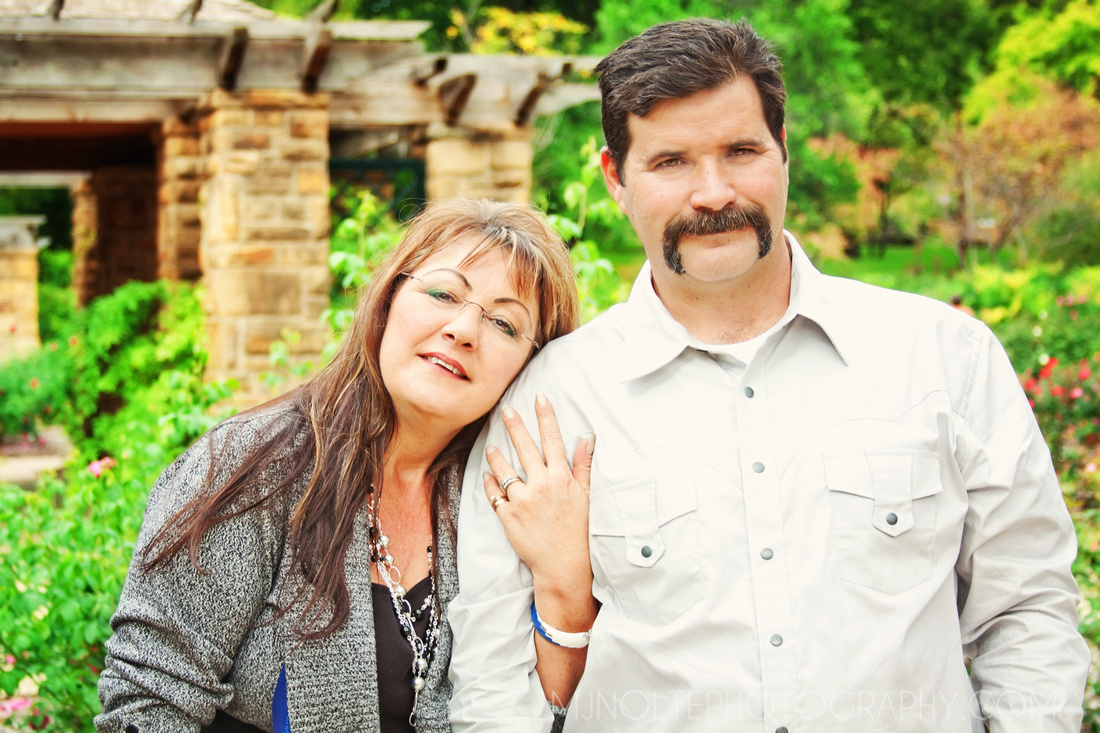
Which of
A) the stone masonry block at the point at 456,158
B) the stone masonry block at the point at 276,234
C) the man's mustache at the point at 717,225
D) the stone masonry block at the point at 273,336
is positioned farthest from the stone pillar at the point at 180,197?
the man's mustache at the point at 717,225

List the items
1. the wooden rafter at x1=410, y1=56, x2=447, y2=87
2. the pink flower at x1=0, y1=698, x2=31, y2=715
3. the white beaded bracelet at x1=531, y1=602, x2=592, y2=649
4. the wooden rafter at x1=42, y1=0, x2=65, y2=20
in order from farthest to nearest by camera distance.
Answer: the wooden rafter at x1=410, y1=56, x2=447, y2=87
the wooden rafter at x1=42, y1=0, x2=65, y2=20
the pink flower at x1=0, y1=698, x2=31, y2=715
the white beaded bracelet at x1=531, y1=602, x2=592, y2=649

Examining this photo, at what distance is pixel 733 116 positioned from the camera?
195 cm

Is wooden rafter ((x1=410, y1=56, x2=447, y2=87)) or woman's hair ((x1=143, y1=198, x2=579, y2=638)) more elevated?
wooden rafter ((x1=410, y1=56, x2=447, y2=87))

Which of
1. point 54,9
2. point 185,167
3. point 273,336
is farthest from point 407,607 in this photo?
point 185,167

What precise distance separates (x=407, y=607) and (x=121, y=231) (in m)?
8.72

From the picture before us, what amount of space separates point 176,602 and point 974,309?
1526cm

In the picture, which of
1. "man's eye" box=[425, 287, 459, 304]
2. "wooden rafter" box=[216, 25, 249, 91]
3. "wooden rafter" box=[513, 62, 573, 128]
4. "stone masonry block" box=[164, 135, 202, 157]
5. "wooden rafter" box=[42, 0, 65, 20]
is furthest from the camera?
"stone masonry block" box=[164, 135, 202, 157]

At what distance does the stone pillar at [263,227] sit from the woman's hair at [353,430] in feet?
14.3

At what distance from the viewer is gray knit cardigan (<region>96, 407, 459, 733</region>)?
1912mm

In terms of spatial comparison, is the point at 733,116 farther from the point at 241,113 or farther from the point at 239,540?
the point at 241,113

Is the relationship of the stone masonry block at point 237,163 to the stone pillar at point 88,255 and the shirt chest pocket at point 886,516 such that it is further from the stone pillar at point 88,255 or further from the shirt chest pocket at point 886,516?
the shirt chest pocket at point 886,516

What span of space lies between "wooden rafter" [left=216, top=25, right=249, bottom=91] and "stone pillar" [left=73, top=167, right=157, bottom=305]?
12.3ft

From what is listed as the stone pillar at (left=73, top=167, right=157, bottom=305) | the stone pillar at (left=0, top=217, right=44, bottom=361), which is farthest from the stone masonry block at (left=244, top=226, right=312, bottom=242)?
the stone pillar at (left=0, top=217, right=44, bottom=361)

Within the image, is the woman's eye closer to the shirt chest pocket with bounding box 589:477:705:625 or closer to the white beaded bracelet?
the shirt chest pocket with bounding box 589:477:705:625
